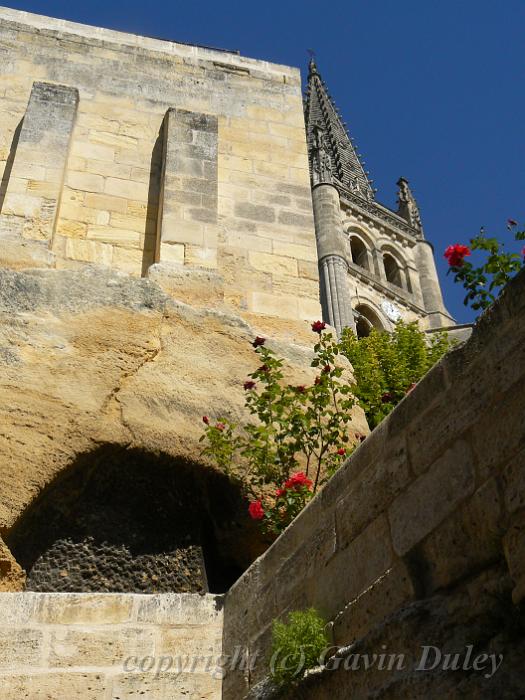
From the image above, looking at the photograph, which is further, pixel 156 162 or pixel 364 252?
pixel 364 252

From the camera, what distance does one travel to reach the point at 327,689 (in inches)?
89.3

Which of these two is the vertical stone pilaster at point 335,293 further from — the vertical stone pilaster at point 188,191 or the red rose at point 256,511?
the red rose at point 256,511

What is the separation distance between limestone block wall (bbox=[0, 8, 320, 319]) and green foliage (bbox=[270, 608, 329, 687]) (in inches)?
86.2

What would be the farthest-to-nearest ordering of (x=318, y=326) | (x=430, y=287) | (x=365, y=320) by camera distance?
(x=430, y=287)
(x=365, y=320)
(x=318, y=326)

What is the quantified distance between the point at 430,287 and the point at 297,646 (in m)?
44.8

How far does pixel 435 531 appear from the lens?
2.12m

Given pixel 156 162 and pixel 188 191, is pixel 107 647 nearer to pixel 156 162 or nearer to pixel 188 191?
pixel 188 191

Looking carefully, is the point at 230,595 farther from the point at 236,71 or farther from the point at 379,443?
the point at 236,71

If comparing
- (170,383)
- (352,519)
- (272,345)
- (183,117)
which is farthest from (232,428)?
(183,117)

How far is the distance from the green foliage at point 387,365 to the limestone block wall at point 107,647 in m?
2.09

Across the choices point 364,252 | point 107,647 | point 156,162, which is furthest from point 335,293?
point 107,647

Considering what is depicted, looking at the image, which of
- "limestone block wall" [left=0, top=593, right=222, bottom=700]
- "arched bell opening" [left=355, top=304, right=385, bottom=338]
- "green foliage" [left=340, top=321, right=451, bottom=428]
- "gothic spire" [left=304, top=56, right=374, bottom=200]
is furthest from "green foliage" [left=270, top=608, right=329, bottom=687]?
"gothic spire" [left=304, top=56, right=374, bottom=200]

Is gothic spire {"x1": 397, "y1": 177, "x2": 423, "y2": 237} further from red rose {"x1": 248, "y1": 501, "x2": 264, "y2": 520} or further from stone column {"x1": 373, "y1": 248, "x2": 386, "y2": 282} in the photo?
red rose {"x1": 248, "y1": 501, "x2": 264, "y2": 520}

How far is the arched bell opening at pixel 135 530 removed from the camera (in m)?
3.22
